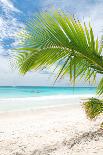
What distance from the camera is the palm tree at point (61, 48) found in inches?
123

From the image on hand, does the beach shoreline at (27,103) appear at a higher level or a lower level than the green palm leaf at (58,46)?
lower

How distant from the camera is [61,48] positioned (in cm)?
331

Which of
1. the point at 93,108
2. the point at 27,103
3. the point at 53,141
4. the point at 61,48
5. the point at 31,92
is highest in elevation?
the point at 61,48

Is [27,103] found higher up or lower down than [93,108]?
lower down

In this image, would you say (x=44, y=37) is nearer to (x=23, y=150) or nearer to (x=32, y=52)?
(x=32, y=52)

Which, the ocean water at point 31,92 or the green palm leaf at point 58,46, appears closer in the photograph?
the green palm leaf at point 58,46

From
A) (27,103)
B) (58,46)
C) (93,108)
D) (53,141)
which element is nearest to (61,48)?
(58,46)

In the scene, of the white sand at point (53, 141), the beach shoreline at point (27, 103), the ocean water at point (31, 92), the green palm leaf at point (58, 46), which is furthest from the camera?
the ocean water at point (31, 92)

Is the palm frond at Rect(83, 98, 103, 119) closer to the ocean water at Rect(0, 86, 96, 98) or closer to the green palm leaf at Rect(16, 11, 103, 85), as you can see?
the green palm leaf at Rect(16, 11, 103, 85)

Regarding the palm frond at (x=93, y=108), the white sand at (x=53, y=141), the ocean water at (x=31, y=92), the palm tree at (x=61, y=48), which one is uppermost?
the palm tree at (x=61, y=48)

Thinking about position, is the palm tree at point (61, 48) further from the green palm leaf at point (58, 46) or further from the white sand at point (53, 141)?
the white sand at point (53, 141)

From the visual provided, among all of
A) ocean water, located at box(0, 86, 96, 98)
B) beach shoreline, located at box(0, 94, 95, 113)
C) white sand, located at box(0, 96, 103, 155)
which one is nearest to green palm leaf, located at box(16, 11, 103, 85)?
white sand, located at box(0, 96, 103, 155)

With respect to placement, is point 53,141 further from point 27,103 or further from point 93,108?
point 27,103

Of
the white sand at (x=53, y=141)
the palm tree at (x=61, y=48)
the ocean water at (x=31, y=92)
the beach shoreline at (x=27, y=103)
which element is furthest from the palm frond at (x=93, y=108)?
the ocean water at (x=31, y=92)
